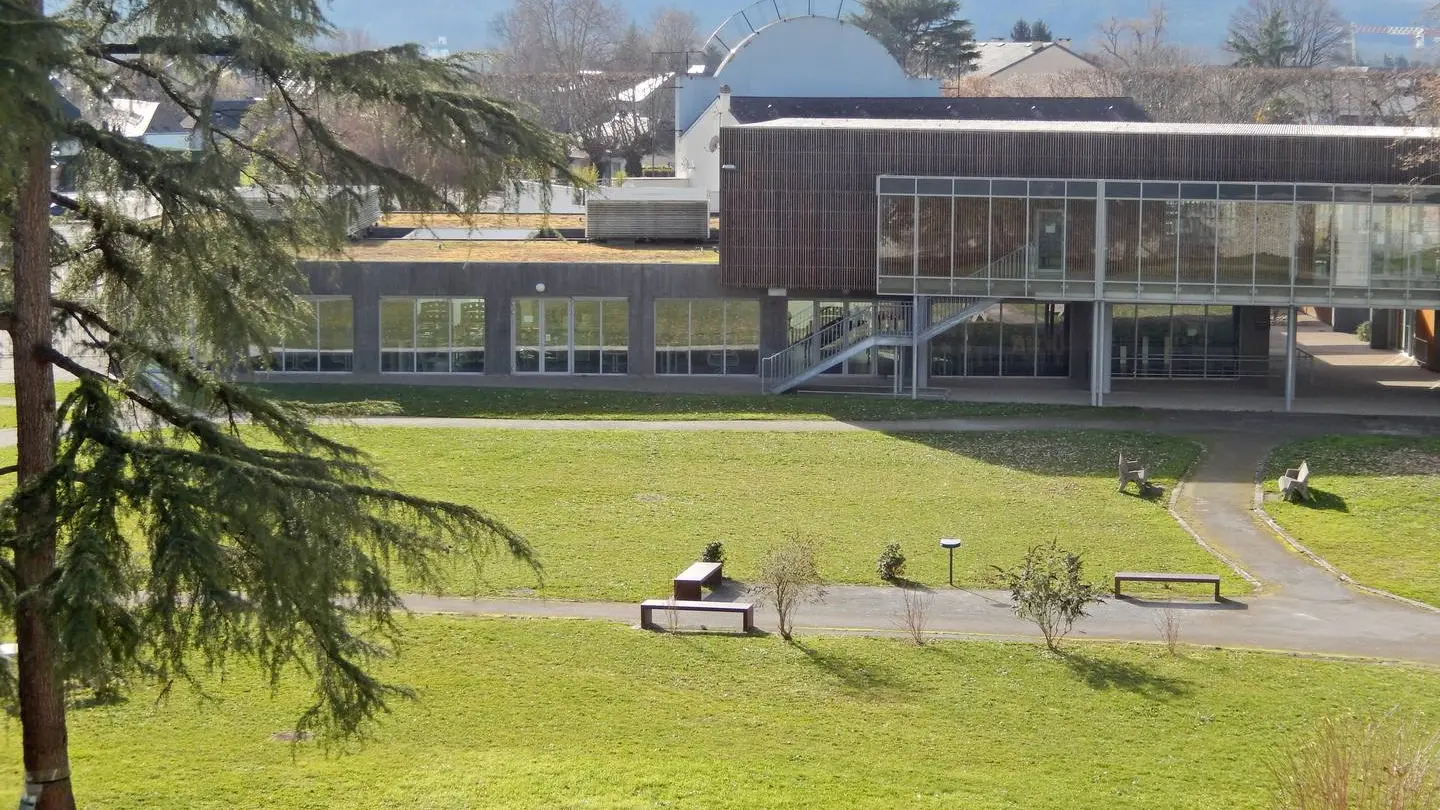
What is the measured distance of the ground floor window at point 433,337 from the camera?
4466 cm

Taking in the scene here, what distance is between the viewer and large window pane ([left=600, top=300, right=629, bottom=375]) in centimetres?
4453

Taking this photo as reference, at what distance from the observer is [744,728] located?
1723 centimetres

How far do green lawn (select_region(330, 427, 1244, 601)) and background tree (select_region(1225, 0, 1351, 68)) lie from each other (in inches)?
3346

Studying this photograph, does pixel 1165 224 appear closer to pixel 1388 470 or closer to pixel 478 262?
pixel 1388 470

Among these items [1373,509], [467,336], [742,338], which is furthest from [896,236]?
[1373,509]

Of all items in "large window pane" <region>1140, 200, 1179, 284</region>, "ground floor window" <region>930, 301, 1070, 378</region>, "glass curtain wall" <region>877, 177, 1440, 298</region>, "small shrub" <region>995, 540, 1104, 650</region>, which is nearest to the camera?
"small shrub" <region>995, 540, 1104, 650</region>

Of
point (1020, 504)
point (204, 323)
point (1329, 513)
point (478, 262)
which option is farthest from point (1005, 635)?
point (478, 262)

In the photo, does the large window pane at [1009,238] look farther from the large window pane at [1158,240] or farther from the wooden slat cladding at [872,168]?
the large window pane at [1158,240]

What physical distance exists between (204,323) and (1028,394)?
107ft

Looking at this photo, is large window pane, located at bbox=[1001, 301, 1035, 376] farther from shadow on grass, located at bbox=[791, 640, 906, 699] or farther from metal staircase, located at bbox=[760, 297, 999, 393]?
shadow on grass, located at bbox=[791, 640, 906, 699]

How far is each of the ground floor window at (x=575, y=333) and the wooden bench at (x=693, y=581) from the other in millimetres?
21282

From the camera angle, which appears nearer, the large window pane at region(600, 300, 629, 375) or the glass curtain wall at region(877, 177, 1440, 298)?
the glass curtain wall at region(877, 177, 1440, 298)

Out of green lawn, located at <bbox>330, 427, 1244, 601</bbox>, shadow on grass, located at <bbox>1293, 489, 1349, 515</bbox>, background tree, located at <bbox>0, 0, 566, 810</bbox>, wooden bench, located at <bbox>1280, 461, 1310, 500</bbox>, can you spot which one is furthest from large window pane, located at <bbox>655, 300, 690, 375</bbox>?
background tree, located at <bbox>0, 0, 566, 810</bbox>

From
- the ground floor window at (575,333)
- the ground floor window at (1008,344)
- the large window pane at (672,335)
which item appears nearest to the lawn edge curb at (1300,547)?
the ground floor window at (1008,344)
